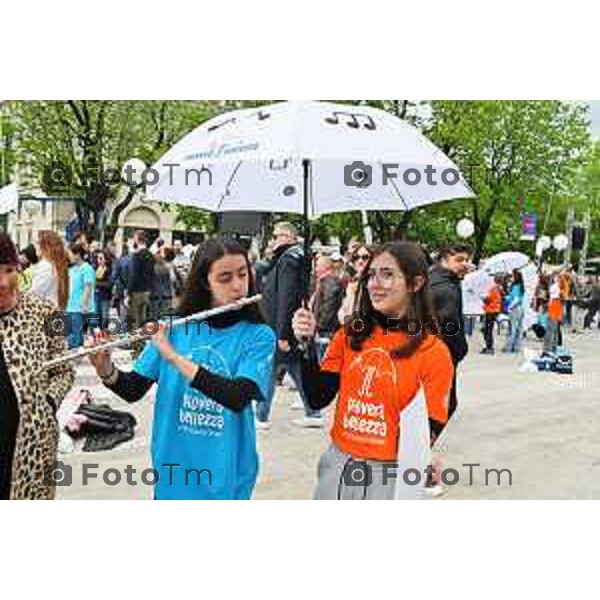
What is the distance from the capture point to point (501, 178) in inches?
224

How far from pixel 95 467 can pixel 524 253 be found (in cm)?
689

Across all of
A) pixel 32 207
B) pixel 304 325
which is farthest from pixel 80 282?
pixel 304 325

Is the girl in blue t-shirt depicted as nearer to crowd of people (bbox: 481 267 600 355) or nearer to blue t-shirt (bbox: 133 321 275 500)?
blue t-shirt (bbox: 133 321 275 500)

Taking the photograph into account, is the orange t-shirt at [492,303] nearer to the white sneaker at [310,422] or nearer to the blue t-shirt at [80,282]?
the white sneaker at [310,422]

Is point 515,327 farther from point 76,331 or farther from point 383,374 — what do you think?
point 383,374

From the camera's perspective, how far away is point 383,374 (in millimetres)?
2422

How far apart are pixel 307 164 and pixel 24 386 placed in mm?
1603

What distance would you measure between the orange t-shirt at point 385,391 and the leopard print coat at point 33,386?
3.02 ft

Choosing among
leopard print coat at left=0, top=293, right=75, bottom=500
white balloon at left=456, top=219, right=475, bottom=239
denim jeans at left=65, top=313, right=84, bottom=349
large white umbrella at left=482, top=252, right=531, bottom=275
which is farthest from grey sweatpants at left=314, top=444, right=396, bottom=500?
large white umbrella at left=482, top=252, right=531, bottom=275

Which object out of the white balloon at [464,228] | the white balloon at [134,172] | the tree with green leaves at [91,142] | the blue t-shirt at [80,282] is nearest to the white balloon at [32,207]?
the tree with green leaves at [91,142]

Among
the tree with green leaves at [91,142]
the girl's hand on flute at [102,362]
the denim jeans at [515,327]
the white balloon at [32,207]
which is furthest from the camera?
the denim jeans at [515,327]

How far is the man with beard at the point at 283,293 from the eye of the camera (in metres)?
5.01
